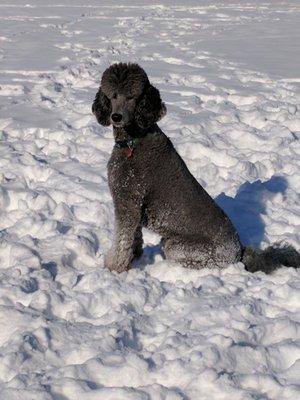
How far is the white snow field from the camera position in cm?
309

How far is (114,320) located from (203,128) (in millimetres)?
4435

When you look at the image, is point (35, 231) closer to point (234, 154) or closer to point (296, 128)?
point (234, 154)

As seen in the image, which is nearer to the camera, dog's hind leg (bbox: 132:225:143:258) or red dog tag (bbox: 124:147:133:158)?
red dog tag (bbox: 124:147:133:158)

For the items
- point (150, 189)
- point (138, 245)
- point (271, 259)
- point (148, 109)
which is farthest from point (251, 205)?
point (148, 109)

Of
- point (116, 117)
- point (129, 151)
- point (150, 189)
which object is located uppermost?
point (116, 117)

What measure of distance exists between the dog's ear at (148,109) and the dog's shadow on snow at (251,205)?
1586mm

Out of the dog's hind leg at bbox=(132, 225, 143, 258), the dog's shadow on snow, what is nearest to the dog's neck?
the dog's hind leg at bbox=(132, 225, 143, 258)

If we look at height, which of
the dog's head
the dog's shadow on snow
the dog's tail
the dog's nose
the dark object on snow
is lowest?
the dog's shadow on snow

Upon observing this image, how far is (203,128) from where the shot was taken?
764cm

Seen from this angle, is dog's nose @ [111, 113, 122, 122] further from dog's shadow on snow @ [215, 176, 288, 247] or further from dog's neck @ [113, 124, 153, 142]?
dog's shadow on snow @ [215, 176, 288, 247]

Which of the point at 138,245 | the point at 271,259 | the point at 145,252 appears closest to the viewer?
the point at 271,259

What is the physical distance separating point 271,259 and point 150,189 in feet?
3.55

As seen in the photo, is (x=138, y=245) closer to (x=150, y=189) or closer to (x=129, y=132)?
(x=150, y=189)

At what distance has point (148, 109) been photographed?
13.4 feet
